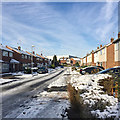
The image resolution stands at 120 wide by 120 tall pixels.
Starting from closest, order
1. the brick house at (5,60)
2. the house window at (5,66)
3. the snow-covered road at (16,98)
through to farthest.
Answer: the snow-covered road at (16,98)
the brick house at (5,60)
the house window at (5,66)

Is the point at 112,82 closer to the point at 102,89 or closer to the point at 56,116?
the point at 102,89

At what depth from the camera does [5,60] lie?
19906 millimetres

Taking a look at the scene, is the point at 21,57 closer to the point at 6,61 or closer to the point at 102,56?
the point at 6,61

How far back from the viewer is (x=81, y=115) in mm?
3172

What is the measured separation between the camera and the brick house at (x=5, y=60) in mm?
18711

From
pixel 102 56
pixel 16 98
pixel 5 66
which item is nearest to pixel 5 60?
pixel 5 66

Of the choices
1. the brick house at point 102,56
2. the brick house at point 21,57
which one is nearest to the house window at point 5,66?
the brick house at point 21,57

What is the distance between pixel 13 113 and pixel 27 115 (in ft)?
2.23

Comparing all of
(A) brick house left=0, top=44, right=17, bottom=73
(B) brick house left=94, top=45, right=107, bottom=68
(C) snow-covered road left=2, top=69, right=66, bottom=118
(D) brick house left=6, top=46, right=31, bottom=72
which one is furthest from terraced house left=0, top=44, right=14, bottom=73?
(B) brick house left=94, top=45, right=107, bottom=68

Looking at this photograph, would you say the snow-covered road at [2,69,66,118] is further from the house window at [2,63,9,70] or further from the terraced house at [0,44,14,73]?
the house window at [2,63,9,70]

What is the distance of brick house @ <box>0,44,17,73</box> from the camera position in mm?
18711

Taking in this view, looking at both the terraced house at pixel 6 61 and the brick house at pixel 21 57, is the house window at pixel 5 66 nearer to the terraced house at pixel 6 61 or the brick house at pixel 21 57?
the terraced house at pixel 6 61

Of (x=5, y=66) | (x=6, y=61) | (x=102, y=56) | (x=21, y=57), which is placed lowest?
(x=5, y=66)

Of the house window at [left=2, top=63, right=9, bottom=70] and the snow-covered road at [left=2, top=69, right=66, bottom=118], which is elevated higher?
the house window at [left=2, top=63, right=9, bottom=70]
